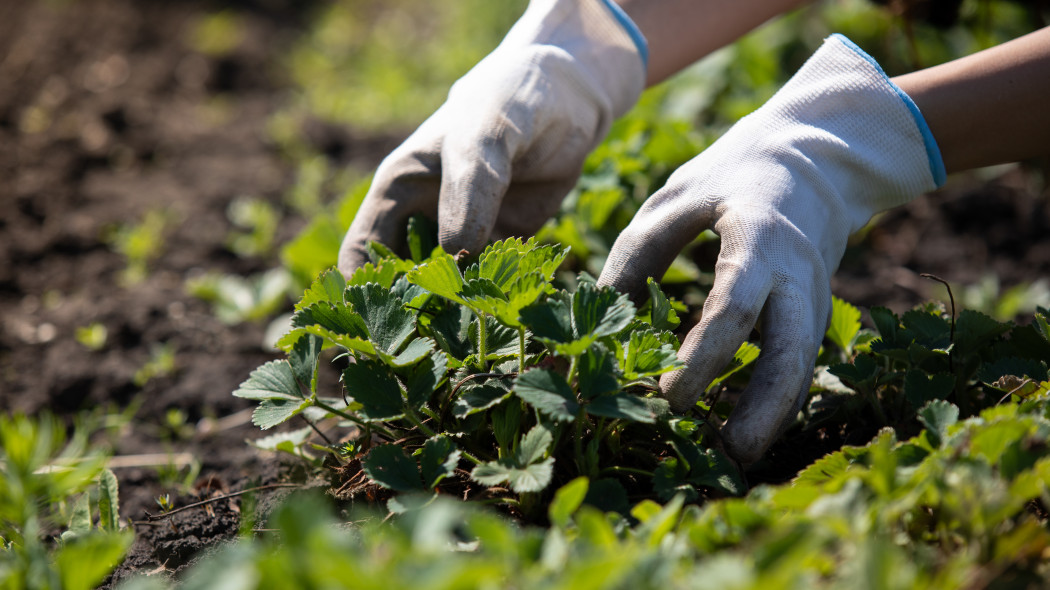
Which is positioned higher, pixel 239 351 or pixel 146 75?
pixel 146 75

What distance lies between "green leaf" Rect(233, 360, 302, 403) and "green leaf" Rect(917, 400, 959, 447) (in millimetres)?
1072

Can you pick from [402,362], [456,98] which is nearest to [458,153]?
[456,98]

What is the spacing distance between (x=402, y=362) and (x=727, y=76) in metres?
3.21

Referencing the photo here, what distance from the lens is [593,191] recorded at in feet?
7.30

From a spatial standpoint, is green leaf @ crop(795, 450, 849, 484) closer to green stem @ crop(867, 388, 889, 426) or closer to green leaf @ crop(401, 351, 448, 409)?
green stem @ crop(867, 388, 889, 426)

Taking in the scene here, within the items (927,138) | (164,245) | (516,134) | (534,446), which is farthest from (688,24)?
(164,245)

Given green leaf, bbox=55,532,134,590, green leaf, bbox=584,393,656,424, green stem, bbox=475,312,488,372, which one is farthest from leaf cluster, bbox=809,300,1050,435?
green leaf, bbox=55,532,134,590

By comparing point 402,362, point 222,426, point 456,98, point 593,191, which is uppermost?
point 456,98

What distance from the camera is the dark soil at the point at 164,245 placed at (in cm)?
232

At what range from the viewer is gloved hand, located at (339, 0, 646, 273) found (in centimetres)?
182

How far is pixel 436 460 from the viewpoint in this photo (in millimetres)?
1271

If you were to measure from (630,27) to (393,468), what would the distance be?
1.51 meters

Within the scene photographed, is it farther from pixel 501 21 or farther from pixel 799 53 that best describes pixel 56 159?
pixel 799 53

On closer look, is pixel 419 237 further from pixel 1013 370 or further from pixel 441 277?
pixel 1013 370
